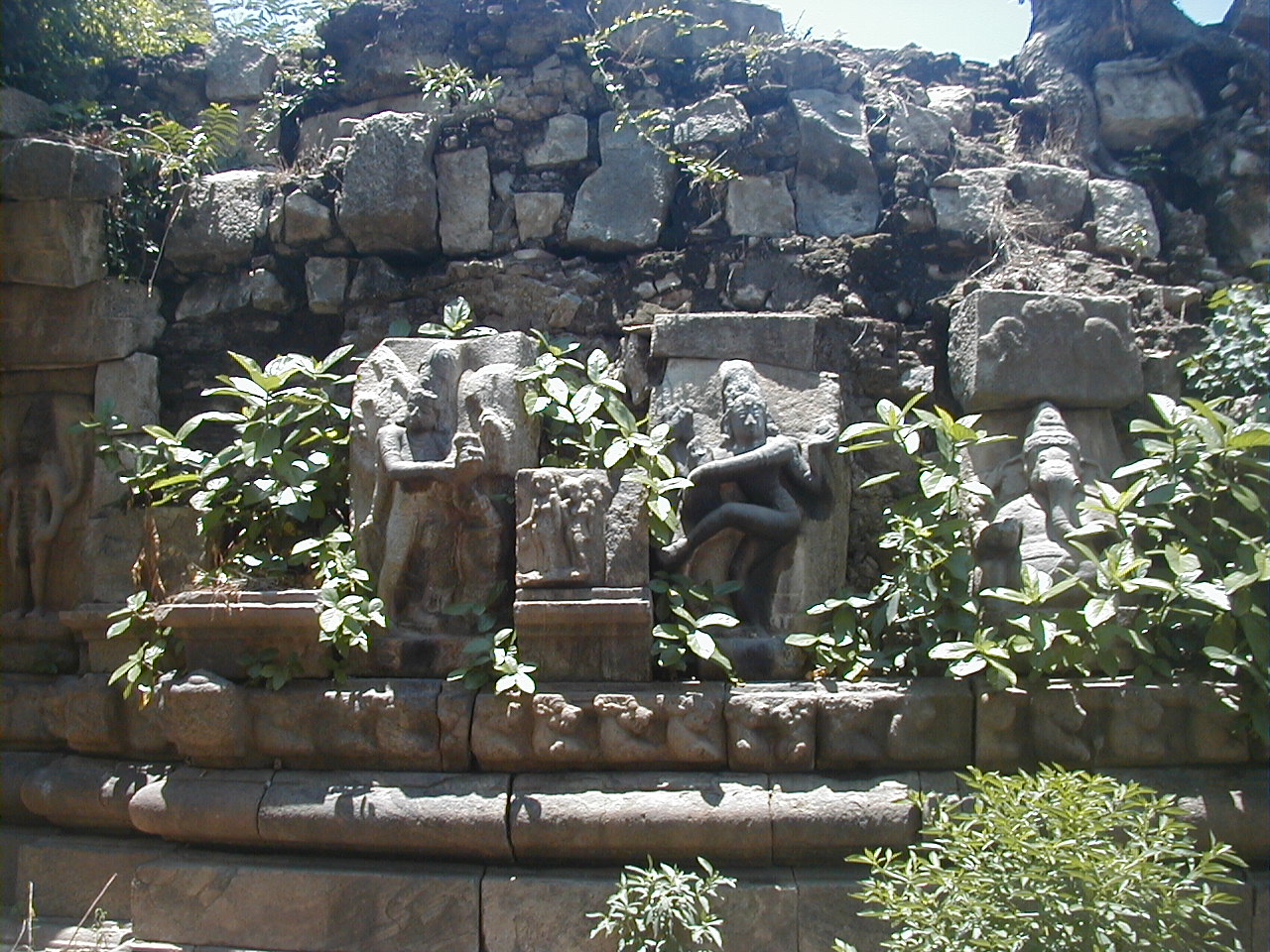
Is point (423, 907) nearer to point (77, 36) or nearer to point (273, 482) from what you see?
point (273, 482)

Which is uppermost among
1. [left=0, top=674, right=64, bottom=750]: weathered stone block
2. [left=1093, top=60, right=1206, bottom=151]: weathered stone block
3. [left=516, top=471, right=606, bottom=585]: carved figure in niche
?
[left=1093, top=60, right=1206, bottom=151]: weathered stone block

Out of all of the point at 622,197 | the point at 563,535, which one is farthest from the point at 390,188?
the point at 563,535

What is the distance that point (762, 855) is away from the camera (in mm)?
3770

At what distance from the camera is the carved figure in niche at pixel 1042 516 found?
13.5 feet

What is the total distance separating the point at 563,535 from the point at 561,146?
8.85 feet

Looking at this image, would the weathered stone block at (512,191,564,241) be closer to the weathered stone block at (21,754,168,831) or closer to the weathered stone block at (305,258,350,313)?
the weathered stone block at (305,258,350,313)

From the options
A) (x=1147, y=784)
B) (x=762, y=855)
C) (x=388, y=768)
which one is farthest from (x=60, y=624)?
(x=1147, y=784)

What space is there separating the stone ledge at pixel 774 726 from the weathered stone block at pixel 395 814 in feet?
0.30

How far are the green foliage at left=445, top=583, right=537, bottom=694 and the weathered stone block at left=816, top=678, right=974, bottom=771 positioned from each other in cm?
109

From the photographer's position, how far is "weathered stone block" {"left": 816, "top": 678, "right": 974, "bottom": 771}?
3.85 m

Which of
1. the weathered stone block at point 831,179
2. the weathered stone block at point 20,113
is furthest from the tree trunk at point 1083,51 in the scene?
the weathered stone block at point 20,113

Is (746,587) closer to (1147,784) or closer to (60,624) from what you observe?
(1147,784)

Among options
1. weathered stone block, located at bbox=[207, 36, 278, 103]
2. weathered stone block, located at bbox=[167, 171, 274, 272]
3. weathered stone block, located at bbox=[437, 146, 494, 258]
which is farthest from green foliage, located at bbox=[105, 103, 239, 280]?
weathered stone block, located at bbox=[437, 146, 494, 258]

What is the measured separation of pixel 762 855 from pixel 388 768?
1420 millimetres
